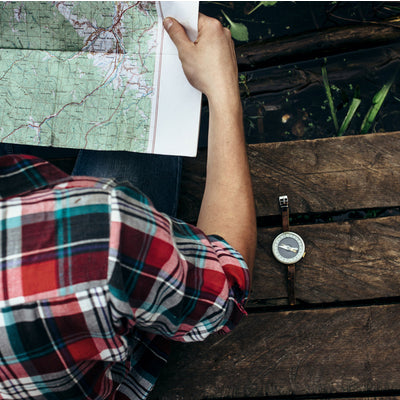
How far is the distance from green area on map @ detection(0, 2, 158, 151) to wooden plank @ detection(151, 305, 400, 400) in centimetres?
58

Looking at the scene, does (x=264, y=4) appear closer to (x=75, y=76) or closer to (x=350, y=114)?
(x=350, y=114)

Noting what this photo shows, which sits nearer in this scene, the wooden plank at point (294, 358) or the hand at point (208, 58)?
the hand at point (208, 58)

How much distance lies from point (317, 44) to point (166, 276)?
1.13 meters

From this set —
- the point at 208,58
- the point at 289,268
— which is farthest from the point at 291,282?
the point at 208,58

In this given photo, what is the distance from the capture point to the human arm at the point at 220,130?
82 cm

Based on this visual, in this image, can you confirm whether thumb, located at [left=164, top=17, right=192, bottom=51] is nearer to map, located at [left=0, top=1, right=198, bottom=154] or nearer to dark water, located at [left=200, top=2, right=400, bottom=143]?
map, located at [left=0, top=1, right=198, bottom=154]

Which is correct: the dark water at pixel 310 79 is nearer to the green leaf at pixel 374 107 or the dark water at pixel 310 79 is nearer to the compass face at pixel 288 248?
the green leaf at pixel 374 107

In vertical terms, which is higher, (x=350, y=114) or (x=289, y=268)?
(x=350, y=114)

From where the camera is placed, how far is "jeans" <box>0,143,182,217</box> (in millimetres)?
1004

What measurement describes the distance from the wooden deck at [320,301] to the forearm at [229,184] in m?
0.19

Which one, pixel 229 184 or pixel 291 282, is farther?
pixel 291 282

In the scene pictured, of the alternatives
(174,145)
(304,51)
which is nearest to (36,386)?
(174,145)

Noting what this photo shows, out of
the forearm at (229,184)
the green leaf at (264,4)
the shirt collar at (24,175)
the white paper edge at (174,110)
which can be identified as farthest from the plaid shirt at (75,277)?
the green leaf at (264,4)

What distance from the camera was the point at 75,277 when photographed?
1.60 ft
